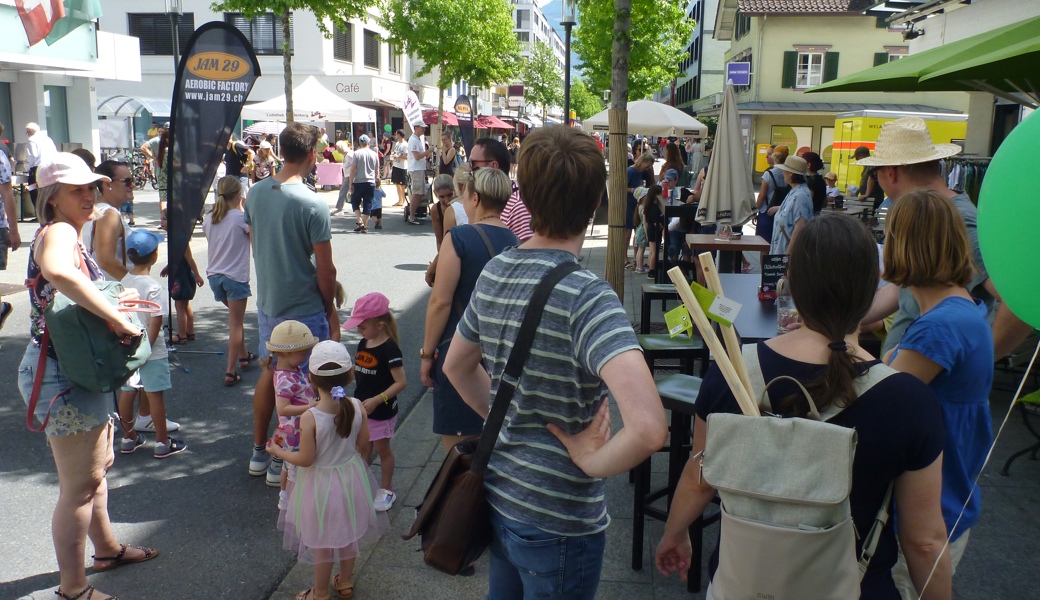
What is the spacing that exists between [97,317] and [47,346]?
0.71ft

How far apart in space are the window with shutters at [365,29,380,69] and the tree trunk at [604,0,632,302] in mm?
34886

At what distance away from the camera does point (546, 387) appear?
6.48ft

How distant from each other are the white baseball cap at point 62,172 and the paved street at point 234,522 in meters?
1.72

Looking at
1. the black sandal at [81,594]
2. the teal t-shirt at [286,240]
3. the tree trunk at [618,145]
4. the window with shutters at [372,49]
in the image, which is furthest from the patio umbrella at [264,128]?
the black sandal at [81,594]

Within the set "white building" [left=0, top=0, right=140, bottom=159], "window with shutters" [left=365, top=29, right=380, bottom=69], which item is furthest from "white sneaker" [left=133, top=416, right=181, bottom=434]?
"window with shutters" [left=365, top=29, right=380, bottom=69]

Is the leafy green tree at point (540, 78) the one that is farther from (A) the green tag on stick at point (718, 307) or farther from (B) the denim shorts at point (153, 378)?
(A) the green tag on stick at point (718, 307)

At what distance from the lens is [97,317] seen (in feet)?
10.8

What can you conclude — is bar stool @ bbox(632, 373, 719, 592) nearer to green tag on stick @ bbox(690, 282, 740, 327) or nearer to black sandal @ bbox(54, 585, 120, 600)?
green tag on stick @ bbox(690, 282, 740, 327)

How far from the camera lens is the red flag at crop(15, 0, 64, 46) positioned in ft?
56.5

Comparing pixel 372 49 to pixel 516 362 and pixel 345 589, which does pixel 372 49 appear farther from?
pixel 516 362

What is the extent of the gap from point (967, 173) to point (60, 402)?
10.8m

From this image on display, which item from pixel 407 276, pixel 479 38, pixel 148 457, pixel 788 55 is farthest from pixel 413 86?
pixel 148 457

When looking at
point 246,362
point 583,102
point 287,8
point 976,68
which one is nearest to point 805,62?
Answer: point 287,8

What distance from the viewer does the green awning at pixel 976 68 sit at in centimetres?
435
